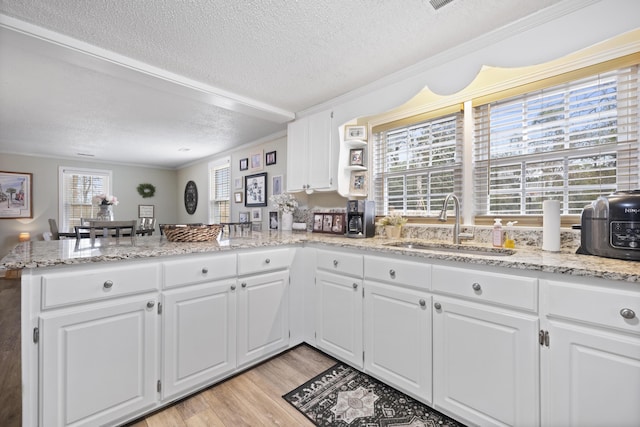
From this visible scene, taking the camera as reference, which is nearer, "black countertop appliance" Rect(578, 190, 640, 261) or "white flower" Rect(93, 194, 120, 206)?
"black countertop appliance" Rect(578, 190, 640, 261)

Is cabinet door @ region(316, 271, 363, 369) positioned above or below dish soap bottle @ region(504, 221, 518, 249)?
below

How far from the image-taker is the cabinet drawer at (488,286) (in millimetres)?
1301

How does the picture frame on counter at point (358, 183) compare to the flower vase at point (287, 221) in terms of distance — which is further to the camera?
the flower vase at point (287, 221)

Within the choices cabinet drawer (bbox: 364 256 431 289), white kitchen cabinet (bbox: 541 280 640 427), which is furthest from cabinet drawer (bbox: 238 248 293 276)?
white kitchen cabinet (bbox: 541 280 640 427)

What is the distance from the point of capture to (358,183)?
111 inches

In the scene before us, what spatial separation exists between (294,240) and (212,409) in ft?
3.93

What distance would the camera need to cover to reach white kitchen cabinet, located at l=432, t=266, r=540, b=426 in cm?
130

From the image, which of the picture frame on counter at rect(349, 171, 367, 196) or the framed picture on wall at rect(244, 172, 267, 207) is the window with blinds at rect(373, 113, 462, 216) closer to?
the picture frame on counter at rect(349, 171, 367, 196)

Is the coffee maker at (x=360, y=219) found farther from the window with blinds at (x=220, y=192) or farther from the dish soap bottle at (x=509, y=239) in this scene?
the window with blinds at (x=220, y=192)

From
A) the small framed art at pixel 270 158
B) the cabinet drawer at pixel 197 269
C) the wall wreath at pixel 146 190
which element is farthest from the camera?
the wall wreath at pixel 146 190

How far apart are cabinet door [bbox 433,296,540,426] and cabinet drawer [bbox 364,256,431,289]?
0.45ft

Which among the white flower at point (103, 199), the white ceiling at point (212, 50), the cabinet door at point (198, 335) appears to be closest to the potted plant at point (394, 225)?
the white ceiling at point (212, 50)

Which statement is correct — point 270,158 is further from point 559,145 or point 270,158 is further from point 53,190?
point 53,190

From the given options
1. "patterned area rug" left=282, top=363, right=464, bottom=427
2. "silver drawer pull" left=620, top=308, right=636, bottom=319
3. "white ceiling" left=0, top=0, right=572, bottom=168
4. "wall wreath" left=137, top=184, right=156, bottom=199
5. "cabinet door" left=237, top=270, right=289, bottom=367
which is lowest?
"patterned area rug" left=282, top=363, right=464, bottom=427
